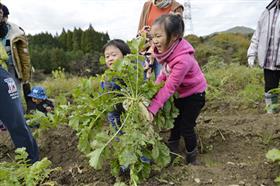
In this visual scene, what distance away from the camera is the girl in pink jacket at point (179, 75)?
2.59m

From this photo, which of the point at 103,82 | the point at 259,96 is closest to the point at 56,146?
the point at 103,82

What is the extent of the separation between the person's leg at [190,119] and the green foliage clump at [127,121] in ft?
0.76

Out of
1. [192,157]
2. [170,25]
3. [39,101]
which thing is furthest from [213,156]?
[39,101]

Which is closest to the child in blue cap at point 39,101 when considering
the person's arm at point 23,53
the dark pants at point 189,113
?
the person's arm at point 23,53

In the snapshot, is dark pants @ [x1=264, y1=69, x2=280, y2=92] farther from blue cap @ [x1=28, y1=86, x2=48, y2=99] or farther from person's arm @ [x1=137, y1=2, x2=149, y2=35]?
blue cap @ [x1=28, y1=86, x2=48, y2=99]

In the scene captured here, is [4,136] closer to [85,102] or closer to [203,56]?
[85,102]

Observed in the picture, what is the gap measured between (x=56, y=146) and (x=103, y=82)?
48.9 inches

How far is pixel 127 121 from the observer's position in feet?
8.03

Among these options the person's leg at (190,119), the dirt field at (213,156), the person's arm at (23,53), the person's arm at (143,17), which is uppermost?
the person's arm at (143,17)

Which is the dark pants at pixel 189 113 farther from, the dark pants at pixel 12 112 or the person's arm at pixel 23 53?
the person's arm at pixel 23 53

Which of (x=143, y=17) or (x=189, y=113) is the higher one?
(x=143, y=17)

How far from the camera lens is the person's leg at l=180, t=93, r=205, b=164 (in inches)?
113

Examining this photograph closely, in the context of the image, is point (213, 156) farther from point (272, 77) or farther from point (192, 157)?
point (272, 77)

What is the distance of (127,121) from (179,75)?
50cm
